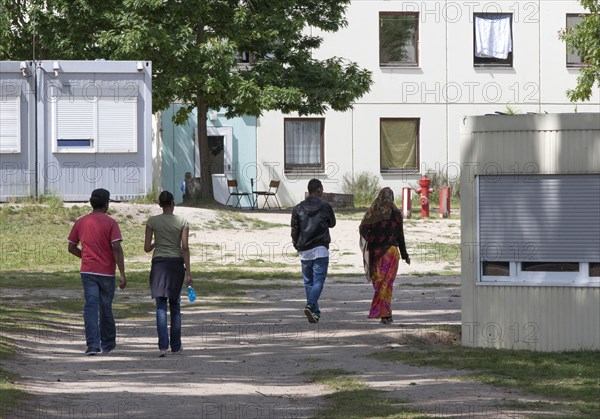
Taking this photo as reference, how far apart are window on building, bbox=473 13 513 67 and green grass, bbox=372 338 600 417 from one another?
1328 inches

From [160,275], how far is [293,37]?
26700 mm

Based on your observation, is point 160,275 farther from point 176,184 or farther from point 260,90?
point 176,184

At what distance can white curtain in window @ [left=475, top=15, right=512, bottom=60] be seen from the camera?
4788 cm

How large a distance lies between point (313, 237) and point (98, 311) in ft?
11.2

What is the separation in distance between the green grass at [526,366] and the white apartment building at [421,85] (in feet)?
106

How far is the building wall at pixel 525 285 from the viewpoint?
13.9 m

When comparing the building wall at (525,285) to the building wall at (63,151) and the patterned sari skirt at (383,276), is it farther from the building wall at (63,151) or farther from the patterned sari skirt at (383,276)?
the building wall at (63,151)

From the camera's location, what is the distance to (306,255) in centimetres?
1711

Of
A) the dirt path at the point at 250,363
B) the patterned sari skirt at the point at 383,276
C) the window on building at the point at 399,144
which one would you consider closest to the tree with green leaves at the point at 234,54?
the window on building at the point at 399,144

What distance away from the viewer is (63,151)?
34969 mm

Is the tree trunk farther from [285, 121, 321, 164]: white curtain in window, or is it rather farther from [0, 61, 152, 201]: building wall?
[285, 121, 321, 164]: white curtain in window

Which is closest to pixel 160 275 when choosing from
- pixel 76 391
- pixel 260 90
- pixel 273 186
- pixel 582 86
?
pixel 76 391

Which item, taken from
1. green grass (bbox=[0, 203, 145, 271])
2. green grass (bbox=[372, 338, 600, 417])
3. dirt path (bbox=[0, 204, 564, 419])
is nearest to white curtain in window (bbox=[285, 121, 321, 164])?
green grass (bbox=[0, 203, 145, 271])

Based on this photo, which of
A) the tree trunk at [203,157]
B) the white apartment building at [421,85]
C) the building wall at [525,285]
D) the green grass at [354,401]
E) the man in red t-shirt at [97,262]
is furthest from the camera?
the white apartment building at [421,85]
